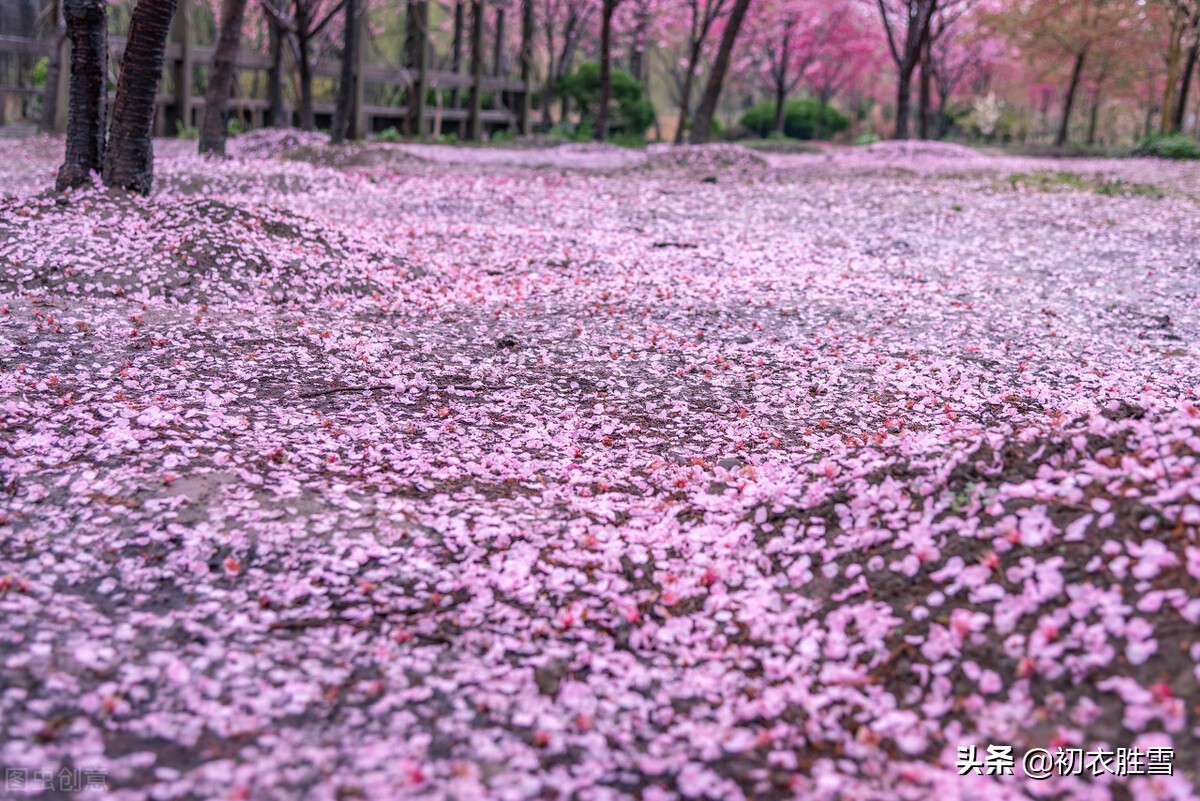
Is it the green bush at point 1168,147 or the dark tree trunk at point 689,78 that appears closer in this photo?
the dark tree trunk at point 689,78

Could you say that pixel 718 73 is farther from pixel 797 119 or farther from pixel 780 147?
pixel 797 119

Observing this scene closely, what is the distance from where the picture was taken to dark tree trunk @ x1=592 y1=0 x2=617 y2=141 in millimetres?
25328

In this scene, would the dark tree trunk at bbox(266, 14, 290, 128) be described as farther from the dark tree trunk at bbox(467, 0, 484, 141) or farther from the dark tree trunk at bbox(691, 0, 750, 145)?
the dark tree trunk at bbox(691, 0, 750, 145)

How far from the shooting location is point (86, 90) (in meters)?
10.5

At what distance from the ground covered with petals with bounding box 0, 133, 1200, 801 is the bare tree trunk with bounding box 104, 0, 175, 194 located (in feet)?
3.15

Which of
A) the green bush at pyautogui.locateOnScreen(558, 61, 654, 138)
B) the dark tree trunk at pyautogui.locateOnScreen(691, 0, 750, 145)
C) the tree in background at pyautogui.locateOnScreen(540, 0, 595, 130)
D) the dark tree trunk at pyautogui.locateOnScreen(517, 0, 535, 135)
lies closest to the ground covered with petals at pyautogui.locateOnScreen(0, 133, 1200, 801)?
the dark tree trunk at pyautogui.locateOnScreen(691, 0, 750, 145)

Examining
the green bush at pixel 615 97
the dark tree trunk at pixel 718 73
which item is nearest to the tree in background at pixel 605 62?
the dark tree trunk at pixel 718 73

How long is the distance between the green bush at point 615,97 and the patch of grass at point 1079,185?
14.5 metres

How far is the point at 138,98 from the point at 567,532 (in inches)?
328

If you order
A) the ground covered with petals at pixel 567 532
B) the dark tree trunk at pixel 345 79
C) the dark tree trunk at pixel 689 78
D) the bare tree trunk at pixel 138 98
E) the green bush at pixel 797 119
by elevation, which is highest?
the green bush at pixel 797 119

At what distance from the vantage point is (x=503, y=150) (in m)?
25.1

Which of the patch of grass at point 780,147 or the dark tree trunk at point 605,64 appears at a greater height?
the dark tree trunk at point 605,64

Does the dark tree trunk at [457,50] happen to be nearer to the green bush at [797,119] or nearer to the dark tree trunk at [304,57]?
the dark tree trunk at [304,57]

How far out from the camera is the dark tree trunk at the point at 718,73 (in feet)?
72.6
